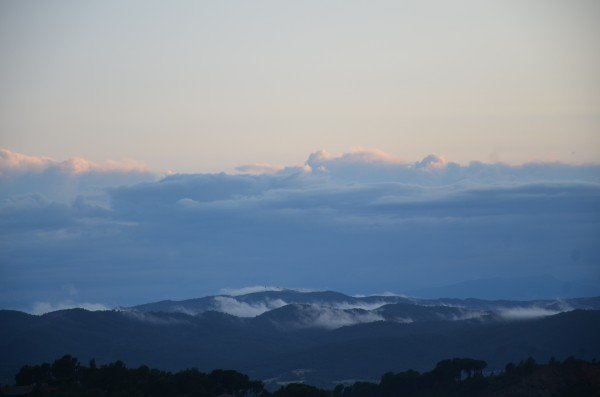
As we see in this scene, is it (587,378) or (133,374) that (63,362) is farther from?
(587,378)

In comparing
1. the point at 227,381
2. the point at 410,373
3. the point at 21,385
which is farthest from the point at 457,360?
the point at 21,385

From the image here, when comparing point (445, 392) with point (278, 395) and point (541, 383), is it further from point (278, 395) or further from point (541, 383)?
point (278, 395)

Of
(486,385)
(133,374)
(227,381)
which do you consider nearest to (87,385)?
(133,374)

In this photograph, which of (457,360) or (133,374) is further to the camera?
(457,360)

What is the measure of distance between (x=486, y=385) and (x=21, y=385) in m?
63.7

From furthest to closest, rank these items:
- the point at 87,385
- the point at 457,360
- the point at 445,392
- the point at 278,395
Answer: the point at 457,360 < the point at 445,392 < the point at 87,385 < the point at 278,395

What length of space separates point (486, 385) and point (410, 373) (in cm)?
1694

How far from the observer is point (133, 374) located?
524 ft

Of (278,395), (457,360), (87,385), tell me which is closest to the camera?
(278,395)

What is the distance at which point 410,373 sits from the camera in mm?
176750

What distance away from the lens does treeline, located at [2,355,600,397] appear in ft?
479

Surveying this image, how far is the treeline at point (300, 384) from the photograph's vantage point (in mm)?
146000

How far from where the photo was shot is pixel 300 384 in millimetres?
152500

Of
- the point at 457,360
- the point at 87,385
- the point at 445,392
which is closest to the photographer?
the point at 87,385
